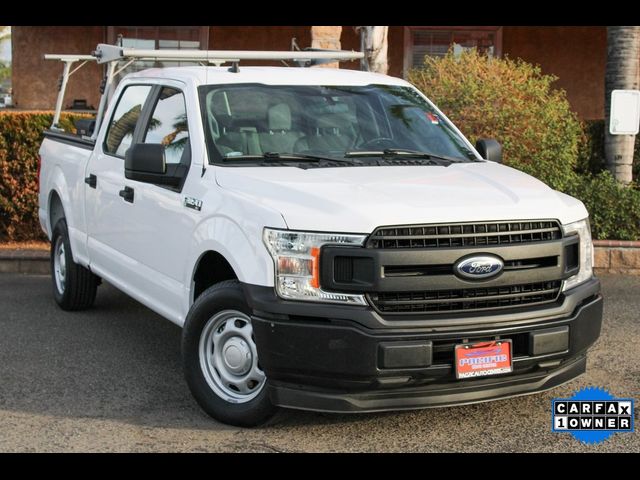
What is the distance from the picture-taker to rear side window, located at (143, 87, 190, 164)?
21.1ft

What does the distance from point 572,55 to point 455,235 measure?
45.0 ft

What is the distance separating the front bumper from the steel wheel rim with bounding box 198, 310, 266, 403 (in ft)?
0.98

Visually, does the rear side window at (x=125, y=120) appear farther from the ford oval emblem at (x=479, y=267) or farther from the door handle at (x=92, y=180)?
the ford oval emblem at (x=479, y=267)

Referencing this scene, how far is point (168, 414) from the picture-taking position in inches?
229

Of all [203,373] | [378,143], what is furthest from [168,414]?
[378,143]

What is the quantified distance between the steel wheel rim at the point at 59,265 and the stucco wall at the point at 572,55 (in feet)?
36.6

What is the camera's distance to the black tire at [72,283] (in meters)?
8.45

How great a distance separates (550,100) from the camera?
12125 mm

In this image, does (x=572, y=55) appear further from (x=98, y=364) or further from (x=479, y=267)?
(x=479, y=267)

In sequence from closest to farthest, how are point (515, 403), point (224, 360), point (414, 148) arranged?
1. point (224, 360)
2. point (515, 403)
3. point (414, 148)

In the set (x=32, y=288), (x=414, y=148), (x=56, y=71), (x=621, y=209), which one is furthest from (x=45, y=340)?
(x=56, y=71)

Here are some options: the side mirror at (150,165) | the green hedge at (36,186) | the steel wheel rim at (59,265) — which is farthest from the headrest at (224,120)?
the green hedge at (36,186)
